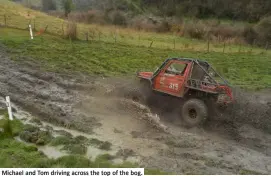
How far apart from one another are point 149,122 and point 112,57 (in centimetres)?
898

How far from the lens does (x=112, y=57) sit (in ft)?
61.4

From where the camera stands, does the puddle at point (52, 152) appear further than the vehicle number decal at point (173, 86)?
No

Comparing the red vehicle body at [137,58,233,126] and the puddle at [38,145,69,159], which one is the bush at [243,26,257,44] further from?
the puddle at [38,145,69,159]

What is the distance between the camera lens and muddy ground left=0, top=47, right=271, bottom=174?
807 cm

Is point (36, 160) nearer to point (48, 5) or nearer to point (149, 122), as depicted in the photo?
point (149, 122)

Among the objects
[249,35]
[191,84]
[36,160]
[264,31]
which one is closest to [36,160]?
[36,160]

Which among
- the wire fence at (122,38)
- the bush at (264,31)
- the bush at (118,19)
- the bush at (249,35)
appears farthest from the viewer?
the bush at (118,19)

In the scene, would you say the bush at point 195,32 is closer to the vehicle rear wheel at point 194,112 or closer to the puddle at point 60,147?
the vehicle rear wheel at point 194,112

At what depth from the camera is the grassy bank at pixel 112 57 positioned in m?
16.0

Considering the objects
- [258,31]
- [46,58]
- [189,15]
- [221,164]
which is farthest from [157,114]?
[189,15]

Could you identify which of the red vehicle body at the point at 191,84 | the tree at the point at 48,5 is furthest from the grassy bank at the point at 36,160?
the tree at the point at 48,5

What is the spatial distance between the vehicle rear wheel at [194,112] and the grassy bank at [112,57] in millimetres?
5366

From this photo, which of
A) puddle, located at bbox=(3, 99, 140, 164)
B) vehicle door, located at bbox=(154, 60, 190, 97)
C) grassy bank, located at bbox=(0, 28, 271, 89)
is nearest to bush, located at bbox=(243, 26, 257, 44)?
grassy bank, located at bbox=(0, 28, 271, 89)

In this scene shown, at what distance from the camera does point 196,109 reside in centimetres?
990
